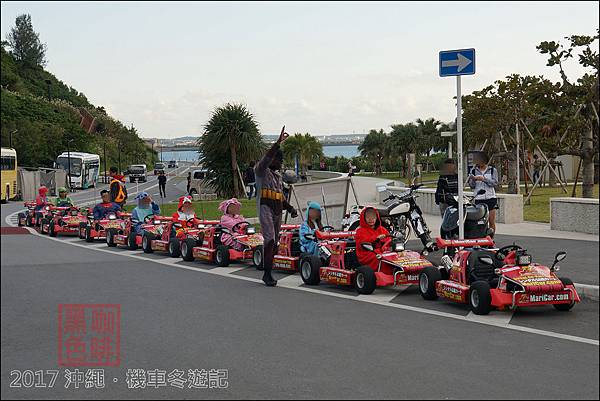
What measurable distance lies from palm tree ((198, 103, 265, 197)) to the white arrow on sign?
24.4 meters

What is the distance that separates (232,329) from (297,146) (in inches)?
1829

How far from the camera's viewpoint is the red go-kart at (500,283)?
8.19 metres

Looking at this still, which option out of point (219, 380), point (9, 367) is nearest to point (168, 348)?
point (219, 380)

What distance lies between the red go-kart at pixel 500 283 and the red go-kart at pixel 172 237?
628 centimetres

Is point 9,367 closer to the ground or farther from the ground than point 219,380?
farther from the ground

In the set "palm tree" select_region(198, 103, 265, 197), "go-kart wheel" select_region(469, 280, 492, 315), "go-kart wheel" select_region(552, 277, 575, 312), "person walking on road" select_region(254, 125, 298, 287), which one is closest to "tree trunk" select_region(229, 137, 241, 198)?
"palm tree" select_region(198, 103, 265, 197)

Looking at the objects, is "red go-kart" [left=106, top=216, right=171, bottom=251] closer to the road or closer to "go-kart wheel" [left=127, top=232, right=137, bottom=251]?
"go-kart wheel" [left=127, top=232, right=137, bottom=251]

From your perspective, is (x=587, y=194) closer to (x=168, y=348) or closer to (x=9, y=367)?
(x=168, y=348)

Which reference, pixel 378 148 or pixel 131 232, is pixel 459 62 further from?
pixel 378 148

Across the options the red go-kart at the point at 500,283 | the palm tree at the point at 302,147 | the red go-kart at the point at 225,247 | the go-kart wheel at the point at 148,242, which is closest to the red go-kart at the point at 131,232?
the go-kart wheel at the point at 148,242

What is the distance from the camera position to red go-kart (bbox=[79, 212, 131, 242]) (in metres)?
17.4

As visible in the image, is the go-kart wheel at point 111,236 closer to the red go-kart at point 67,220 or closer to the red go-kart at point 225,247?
the red go-kart at point 67,220

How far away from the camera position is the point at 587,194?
71.3 ft

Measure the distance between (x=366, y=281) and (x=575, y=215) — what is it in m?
6.61
